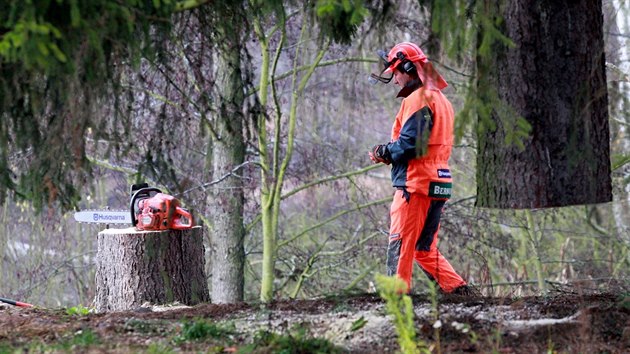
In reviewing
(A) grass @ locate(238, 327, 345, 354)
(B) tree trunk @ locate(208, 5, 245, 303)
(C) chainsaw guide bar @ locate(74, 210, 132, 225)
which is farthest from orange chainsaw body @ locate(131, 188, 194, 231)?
(A) grass @ locate(238, 327, 345, 354)

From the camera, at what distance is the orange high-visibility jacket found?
279 inches

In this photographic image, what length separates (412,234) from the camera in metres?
7.29

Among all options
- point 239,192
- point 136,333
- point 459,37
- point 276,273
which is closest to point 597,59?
point 459,37

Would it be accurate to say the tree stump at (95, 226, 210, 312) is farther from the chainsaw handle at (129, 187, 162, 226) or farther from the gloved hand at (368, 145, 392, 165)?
the gloved hand at (368, 145, 392, 165)

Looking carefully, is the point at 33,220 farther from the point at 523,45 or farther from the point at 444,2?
the point at 444,2

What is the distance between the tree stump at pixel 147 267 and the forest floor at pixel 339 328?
1.72m

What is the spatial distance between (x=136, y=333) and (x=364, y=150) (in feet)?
32.3

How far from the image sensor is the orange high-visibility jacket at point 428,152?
7.10 metres

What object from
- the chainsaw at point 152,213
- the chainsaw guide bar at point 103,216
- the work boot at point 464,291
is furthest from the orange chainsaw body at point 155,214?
the work boot at point 464,291

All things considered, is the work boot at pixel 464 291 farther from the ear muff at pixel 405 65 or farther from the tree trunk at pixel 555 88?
the ear muff at pixel 405 65

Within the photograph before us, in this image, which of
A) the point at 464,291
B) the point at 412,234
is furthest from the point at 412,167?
the point at 464,291

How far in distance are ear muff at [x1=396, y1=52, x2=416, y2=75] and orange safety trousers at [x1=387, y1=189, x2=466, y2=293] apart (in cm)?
97

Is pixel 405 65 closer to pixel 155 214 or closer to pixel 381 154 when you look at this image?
pixel 381 154

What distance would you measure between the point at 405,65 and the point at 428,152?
717 mm
